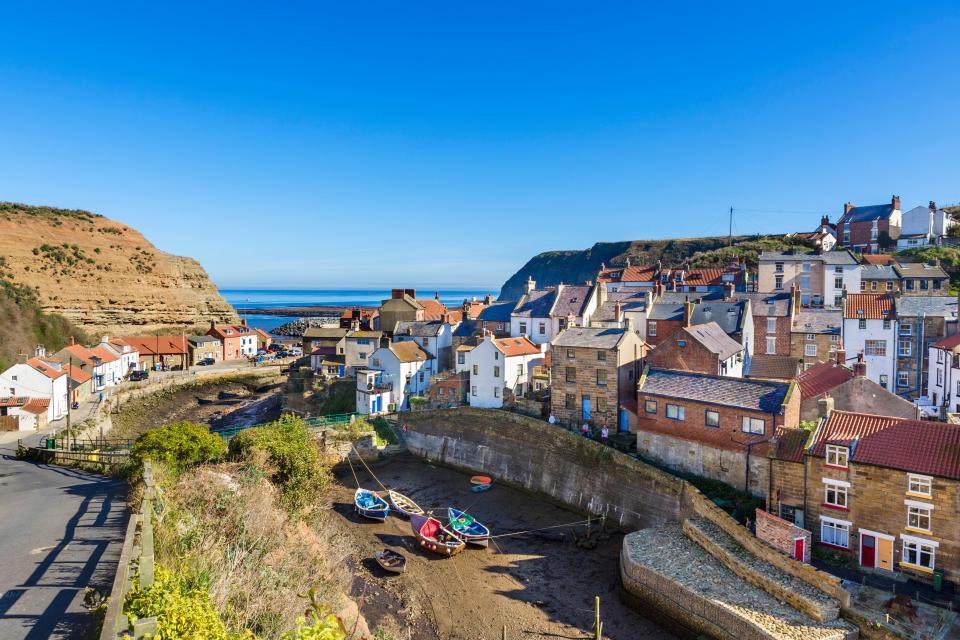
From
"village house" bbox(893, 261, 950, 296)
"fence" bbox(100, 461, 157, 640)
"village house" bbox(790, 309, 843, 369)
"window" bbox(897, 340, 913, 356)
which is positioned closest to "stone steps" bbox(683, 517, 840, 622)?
"fence" bbox(100, 461, 157, 640)

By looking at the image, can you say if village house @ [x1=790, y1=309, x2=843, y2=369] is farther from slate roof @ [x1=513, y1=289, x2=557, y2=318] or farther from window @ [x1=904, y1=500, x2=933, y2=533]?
window @ [x1=904, y1=500, x2=933, y2=533]

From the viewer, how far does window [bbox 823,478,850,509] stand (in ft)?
76.5

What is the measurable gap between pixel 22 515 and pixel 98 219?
106 meters

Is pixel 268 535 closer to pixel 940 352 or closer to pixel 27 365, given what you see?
pixel 27 365

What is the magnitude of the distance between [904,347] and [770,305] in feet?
33.4

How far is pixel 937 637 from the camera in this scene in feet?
58.4

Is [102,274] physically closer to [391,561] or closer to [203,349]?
[203,349]

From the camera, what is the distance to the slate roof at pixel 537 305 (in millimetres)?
55469

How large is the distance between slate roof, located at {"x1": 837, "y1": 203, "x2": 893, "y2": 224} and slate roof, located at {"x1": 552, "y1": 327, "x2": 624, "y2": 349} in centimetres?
7286

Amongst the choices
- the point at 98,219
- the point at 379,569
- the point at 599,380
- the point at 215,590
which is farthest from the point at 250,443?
the point at 98,219

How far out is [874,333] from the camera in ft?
143

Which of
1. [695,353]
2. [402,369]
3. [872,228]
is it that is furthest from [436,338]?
[872,228]

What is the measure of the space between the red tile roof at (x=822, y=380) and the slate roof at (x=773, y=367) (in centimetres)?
722

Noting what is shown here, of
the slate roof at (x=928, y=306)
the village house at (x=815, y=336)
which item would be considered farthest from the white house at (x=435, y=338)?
the slate roof at (x=928, y=306)
